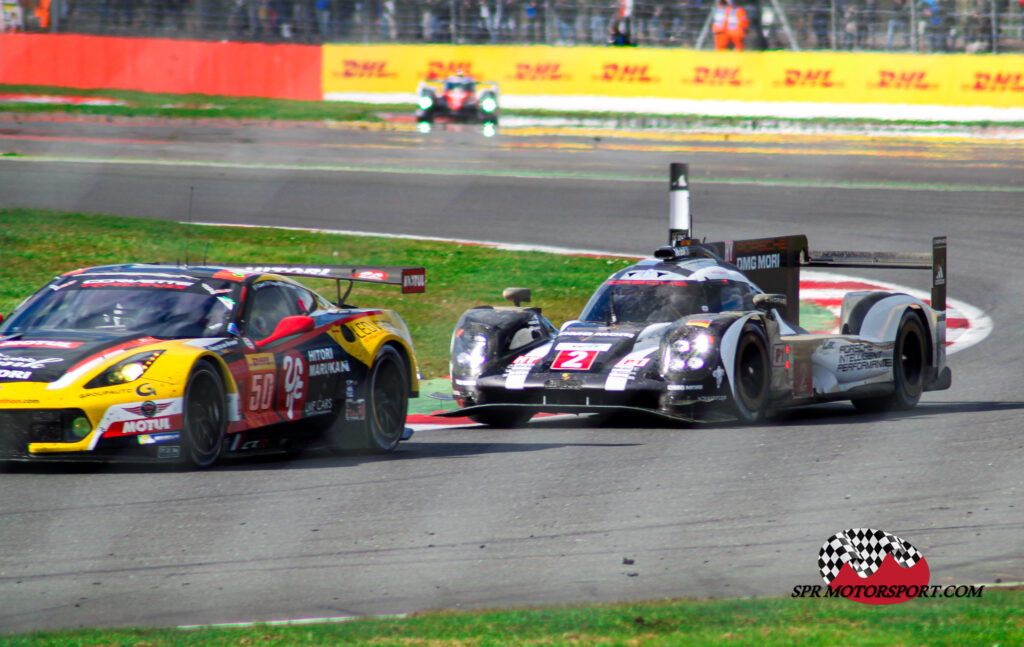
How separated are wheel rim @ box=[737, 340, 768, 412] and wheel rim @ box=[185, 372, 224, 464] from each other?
3.20m

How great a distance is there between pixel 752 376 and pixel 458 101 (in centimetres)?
2171

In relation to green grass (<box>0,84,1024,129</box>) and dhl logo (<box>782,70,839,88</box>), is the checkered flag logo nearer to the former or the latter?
green grass (<box>0,84,1024,129</box>)

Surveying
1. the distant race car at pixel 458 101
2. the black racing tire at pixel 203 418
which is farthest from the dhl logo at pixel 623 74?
the black racing tire at pixel 203 418

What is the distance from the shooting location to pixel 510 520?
615 cm

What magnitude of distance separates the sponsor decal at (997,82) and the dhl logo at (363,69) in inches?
491

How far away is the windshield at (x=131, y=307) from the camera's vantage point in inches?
298

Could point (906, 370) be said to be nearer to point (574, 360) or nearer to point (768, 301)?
point (768, 301)

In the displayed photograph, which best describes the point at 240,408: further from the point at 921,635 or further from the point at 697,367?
the point at 921,635

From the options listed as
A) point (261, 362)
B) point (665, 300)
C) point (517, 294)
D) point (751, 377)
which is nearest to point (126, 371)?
point (261, 362)

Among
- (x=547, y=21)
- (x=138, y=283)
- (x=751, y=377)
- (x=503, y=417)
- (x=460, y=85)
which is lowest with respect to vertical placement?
(x=503, y=417)

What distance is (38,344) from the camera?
23.7 ft

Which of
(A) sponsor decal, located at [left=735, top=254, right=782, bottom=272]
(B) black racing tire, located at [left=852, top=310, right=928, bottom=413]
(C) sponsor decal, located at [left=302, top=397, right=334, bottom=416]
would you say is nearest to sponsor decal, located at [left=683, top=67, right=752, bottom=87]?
(A) sponsor decal, located at [left=735, top=254, right=782, bottom=272]

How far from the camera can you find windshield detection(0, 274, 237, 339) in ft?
24.8

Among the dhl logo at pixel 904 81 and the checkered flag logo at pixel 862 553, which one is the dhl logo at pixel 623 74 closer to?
the dhl logo at pixel 904 81
